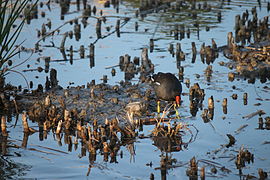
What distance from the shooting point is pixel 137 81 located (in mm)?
11438

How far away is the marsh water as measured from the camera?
7227 mm

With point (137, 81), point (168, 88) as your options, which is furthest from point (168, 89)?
point (137, 81)

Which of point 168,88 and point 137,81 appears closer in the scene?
point 168,88

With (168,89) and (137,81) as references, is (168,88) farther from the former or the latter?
(137,81)

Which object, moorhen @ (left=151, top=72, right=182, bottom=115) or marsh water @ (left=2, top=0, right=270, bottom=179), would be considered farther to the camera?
moorhen @ (left=151, top=72, right=182, bottom=115)

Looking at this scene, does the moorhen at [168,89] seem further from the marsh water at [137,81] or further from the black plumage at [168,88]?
the marsh water at [137,81]

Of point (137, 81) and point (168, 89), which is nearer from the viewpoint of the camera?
point (168, 89)

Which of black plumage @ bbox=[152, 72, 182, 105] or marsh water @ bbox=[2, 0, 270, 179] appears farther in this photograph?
black plumage @ bbox=[152, 72, 182, 105]

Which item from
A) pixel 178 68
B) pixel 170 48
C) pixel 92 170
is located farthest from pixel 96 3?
pixel 92 170

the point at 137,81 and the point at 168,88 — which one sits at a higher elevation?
the point at 168,88

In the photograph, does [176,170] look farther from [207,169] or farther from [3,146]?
[3,146]

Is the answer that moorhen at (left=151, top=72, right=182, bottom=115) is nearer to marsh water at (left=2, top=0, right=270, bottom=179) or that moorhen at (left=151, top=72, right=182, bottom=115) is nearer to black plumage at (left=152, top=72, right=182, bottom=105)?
black plumage at (left=152, top=72, right=182, bottom=105)

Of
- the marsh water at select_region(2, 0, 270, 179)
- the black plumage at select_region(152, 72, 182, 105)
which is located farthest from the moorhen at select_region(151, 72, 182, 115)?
the marsh water at select_region(2, 0, 270, 179)

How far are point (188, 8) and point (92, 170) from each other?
12785 millimetres
